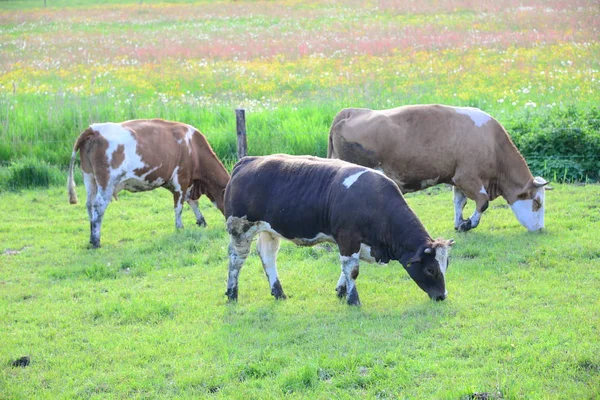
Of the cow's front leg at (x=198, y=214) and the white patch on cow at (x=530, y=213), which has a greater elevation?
the white patch on cow at (x=530, y=213)

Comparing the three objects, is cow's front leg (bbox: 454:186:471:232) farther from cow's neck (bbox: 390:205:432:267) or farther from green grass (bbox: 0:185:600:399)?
cow's neck (bbox: 390:205:432:267)

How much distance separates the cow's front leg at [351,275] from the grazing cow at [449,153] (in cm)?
340

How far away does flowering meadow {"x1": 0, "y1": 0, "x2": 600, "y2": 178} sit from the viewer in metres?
16.7

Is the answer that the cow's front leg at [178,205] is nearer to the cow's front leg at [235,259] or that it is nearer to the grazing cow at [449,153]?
the grazing cow at [449,153]

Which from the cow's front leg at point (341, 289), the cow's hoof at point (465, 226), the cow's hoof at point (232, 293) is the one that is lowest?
the cow's hoof at point (465, 226)

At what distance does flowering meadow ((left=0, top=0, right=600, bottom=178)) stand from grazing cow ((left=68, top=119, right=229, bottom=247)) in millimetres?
2546

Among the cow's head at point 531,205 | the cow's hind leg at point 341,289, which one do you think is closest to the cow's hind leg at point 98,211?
the cow's hind leg at point 341,289

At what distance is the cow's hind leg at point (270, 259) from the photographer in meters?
8.91

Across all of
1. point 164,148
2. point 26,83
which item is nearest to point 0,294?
point 164,148

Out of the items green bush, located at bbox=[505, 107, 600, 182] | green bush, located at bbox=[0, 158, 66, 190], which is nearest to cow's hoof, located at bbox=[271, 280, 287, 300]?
green bush, located at bbox=[505, 107, 600, 182]

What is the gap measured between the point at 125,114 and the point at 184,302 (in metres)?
9.75

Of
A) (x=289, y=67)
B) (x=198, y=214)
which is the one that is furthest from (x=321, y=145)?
(x=289, y=67)

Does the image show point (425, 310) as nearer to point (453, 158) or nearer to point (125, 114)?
point (453, 158)

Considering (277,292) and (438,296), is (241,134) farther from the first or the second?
(438,296)
